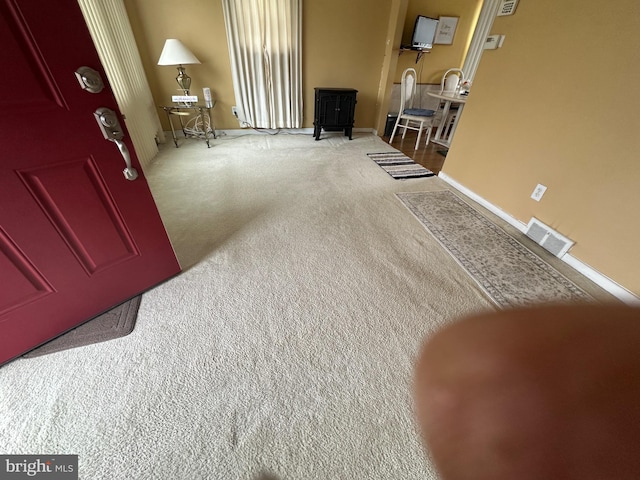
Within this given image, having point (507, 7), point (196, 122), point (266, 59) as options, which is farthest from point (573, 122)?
point (196, 122)

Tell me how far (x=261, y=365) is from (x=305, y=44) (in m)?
4.11

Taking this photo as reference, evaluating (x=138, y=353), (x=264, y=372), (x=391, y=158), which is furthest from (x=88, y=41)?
(x=391, y=158)

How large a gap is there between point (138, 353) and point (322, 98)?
3675 mm

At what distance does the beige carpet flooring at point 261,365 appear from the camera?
85 centimetres

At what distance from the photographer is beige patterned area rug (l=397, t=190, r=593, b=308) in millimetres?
1504

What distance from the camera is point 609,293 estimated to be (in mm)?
1541

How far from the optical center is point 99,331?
1197 mm

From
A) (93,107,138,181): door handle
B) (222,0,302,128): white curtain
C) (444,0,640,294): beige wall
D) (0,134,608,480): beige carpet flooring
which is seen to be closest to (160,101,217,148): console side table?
(222,0,302,128): white curtain

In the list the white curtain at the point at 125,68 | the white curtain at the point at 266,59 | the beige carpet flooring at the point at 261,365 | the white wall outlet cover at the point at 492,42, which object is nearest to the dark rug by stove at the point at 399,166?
the beige carpet flooring at the point at 261,365

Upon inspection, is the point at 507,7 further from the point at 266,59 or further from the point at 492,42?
the point at 266,59

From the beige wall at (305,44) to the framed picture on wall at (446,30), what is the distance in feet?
3.42

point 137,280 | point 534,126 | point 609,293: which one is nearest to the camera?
point 137,280

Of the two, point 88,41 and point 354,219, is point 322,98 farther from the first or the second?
point 88,41

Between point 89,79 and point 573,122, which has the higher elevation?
point 89,79
